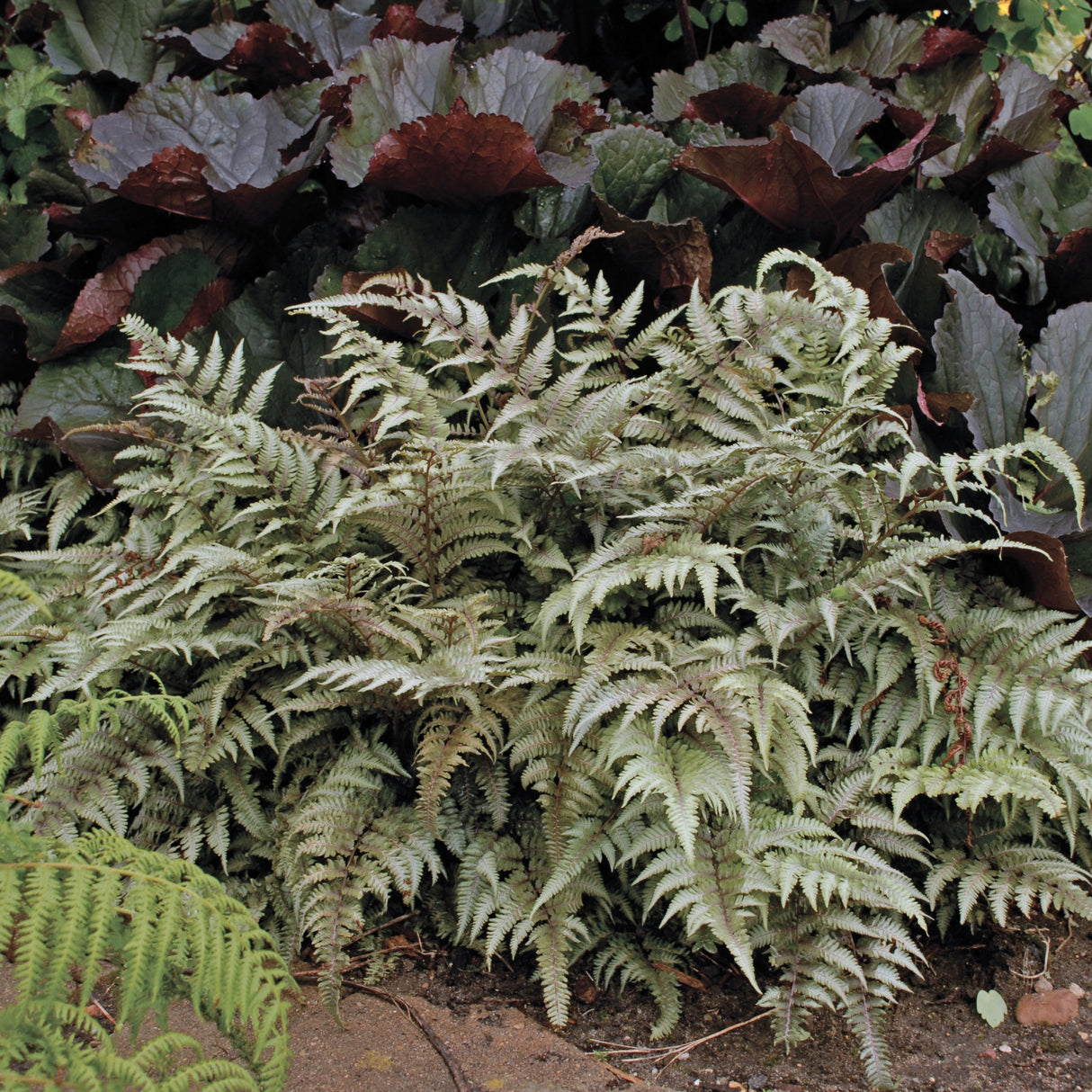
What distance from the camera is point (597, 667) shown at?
1.72 m

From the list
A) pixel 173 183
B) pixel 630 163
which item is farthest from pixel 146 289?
pixel 630 163

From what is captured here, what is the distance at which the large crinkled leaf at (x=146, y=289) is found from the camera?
2.57m

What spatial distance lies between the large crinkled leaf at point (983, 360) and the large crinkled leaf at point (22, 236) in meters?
2.73

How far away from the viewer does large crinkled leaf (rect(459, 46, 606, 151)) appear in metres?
2.75

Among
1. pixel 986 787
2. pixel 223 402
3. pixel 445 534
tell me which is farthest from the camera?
pixel 223 402

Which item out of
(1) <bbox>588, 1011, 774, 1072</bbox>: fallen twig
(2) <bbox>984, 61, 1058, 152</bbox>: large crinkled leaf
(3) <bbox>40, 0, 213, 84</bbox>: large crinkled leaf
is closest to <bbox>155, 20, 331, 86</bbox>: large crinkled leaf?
(3) <bbox>40, 0, 213, 84</bbox>: large crinkled leaf

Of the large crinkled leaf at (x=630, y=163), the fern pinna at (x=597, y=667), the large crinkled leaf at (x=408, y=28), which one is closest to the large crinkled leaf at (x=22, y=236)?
the fern pinna at (x=597, y=667)

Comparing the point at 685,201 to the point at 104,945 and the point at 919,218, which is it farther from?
the point at 104,945

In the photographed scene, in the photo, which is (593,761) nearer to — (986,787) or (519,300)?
(986,787)

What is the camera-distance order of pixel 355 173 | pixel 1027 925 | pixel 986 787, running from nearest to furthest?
pixel 986 787 < pixel 1027 925 < pixel 355 173

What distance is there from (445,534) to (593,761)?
0.63 meters

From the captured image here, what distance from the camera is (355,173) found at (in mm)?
2533

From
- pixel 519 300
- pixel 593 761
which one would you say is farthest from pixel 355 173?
pixel 593 761

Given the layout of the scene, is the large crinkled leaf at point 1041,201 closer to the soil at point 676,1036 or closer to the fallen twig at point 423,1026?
the soil at point 676,1036
